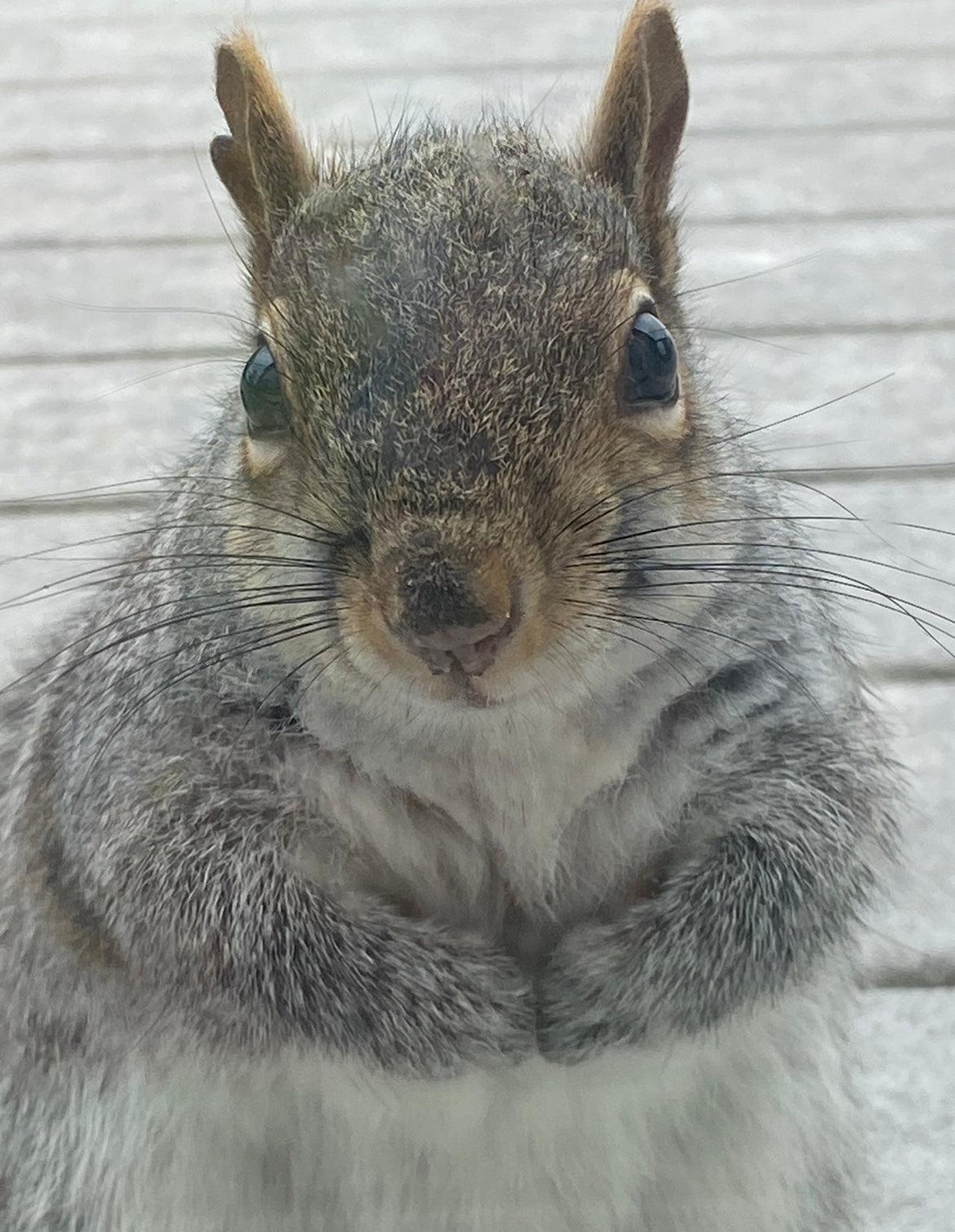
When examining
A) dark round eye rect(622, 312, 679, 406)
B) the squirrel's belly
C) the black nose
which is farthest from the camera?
the squirrel's belly

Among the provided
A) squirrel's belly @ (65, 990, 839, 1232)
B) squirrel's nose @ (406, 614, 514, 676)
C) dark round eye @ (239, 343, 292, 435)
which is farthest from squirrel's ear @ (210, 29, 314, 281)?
squirrel's belly @ (65, 990, 839, 1232)

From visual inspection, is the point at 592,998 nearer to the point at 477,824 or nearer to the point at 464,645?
the point at 477,824

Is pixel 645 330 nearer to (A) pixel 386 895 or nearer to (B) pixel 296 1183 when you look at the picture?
(A) pixel 386 895

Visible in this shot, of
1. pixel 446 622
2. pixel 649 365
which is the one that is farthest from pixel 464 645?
pixel 649 365

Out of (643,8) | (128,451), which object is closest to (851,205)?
(128,451)

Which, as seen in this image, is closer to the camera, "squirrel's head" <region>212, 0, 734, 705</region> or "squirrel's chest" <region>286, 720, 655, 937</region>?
"squirrel's head" <region>212, 0, 734, 705</region>

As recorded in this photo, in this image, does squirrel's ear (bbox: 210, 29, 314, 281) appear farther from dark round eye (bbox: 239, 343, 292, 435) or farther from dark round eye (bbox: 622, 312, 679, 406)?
dark round eye (bbox: 622, 312, 679, 406)

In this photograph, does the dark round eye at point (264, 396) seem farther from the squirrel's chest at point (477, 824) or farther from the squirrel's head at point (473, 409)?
the squirrel's chest at point (477, 824)

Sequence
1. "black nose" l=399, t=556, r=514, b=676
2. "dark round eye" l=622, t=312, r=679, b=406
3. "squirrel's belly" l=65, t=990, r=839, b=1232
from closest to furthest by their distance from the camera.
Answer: "black nose" l=399, t=556, r=514, b=676, "dark round eye" l=622, t=312, r=679, b=406, "squirrel's belly" l=65, t=990, r=839, b=1232
